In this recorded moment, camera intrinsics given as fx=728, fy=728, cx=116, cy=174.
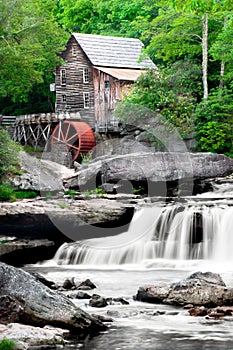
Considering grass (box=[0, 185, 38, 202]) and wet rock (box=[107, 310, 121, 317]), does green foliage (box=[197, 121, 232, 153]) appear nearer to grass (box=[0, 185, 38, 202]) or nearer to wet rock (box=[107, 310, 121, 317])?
grass (box=[0, 185, 38, 202])

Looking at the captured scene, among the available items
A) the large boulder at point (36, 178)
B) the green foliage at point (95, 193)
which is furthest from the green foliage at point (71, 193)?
the large boulder at point (36, 178)

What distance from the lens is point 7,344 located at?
9.68 meters

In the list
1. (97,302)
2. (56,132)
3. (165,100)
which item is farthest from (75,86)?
(97,302)

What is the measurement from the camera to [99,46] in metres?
46.6

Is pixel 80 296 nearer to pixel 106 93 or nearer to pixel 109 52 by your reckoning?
pixel 106 93

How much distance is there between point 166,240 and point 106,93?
24382 mm

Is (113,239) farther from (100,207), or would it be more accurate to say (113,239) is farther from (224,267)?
(224,267)

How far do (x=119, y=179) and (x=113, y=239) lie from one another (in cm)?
687

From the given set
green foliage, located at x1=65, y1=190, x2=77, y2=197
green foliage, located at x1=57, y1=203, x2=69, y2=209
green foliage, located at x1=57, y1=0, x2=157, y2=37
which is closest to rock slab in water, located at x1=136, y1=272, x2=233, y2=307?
green foliage, located at x1=57, y1=203, x2=69, y2=209

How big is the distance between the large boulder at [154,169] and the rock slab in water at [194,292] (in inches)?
608

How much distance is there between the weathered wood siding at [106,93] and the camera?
44.0 metres

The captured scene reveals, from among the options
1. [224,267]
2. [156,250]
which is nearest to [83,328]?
[224,267]

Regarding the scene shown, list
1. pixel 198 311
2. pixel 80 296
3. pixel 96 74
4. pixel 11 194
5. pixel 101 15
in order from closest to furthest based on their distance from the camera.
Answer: pixel 198 311
pixel 80 296
pixel 11 194
pixel 96 74
pixel 101 15

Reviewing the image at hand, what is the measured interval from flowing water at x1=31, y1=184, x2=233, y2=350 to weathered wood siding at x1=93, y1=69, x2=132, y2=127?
17.5m
